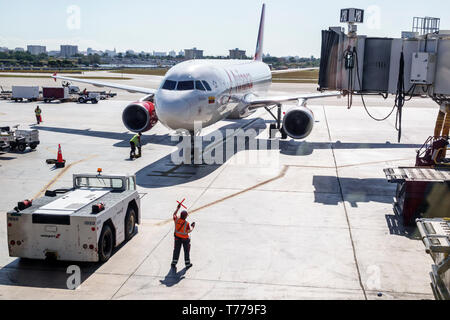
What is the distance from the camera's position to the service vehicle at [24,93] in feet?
178

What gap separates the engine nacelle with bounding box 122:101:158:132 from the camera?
2917 cm

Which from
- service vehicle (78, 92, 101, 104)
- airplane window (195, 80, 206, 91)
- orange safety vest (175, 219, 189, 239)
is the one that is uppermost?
airplane window (195, 80, 206, 91)

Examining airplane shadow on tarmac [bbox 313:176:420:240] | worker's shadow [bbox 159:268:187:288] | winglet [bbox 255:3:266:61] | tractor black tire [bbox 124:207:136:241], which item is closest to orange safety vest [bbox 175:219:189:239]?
worker's shadow [bbox 159:268:187:288]

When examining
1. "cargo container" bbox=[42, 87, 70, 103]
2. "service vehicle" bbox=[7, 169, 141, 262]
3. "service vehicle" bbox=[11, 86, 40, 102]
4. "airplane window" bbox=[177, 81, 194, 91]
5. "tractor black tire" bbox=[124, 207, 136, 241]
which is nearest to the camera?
"service vehicle" bbox=[7, 169, 141, 262]

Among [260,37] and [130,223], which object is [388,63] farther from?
[260,37]

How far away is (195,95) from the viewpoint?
23375 mm

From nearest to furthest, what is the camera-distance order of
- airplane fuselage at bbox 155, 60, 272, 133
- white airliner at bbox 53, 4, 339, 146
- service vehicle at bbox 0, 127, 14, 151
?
airplane fuselage at bbox 155, 60, 272, 133
white airliner at bbox 53, 4, 339, 146
service vehicle at bbox 0, 127, 14, 151

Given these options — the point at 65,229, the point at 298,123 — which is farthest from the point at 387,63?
the point at 65,229

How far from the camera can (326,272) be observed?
12.3 meters

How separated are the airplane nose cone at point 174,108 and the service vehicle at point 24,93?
122ft

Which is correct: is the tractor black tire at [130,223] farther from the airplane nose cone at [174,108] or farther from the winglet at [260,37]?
the winglet at [260,37]

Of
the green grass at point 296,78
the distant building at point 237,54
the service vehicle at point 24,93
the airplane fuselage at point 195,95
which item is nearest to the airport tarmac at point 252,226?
the airplane fuselage at point 195,95

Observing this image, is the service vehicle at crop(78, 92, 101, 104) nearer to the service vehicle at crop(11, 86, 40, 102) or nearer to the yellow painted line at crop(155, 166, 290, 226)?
the service vehicle at crop(11, 86, 40, 102)

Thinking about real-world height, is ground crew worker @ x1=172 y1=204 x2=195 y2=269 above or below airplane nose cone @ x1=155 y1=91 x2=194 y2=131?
below
